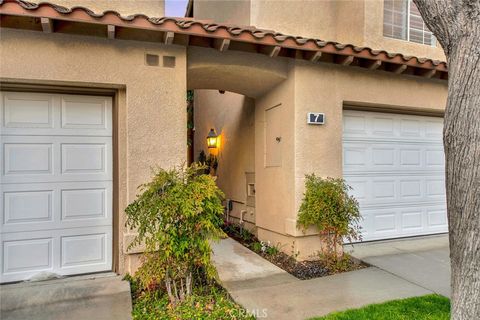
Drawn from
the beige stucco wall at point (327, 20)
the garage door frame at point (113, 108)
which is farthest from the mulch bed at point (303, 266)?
the beige stucco wall at point (327, 20)

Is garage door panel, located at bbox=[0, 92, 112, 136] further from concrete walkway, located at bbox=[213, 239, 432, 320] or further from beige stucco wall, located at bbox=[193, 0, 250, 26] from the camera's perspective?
beige stucco wall, located at bbox=[193, 0, 250, 26]

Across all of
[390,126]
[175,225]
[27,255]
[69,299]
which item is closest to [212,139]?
[390,126]

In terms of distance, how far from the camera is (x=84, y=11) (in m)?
4.40

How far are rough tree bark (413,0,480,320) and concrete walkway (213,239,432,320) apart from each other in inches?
73.9

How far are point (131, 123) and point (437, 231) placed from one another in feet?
24.5

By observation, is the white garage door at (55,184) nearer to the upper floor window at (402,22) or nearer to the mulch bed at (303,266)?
the mulch bed at (303,266)

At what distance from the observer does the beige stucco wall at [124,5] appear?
5.27 m

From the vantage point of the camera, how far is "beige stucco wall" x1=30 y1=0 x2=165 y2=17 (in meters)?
5.27

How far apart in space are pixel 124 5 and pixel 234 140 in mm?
4659

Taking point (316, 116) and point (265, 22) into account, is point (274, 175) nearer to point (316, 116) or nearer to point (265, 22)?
point (316, 116)

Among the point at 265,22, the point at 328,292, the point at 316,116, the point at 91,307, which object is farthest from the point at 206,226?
the point at 265,22

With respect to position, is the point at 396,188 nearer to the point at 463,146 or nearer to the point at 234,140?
the point at 234,140

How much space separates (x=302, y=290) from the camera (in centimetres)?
479

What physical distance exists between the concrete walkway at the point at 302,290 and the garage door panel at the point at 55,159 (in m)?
2.71
